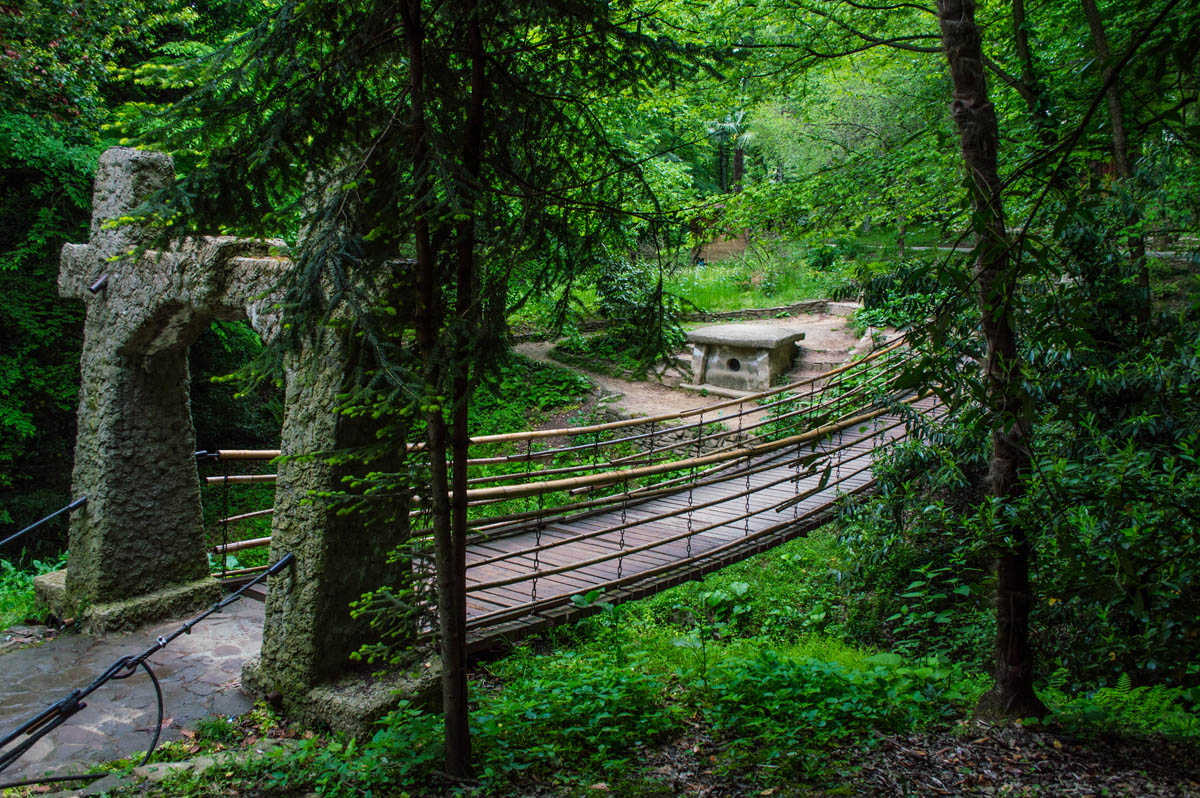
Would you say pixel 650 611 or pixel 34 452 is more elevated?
pixel 34 452

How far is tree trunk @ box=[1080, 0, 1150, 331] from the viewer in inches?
188

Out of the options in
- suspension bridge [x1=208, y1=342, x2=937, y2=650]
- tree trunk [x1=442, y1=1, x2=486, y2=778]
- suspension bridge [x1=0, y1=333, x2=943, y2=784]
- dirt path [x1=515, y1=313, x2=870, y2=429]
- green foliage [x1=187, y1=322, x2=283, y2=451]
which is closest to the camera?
tree trunk [x1=442, y1=1, x2=486, y2=778]

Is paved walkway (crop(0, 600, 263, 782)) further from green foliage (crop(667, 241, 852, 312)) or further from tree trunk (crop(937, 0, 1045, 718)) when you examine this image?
green foliage (crop(667, 241, 852, 312))

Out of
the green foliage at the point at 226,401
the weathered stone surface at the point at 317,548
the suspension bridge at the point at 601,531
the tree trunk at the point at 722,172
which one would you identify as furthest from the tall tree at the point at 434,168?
the tree trunk at the point at 722,172

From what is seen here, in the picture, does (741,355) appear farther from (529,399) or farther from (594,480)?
(594,480)

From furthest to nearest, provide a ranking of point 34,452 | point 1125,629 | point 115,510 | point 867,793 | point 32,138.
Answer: point 34,452 < point 32,138 < point 115,510 < point 1125,629 < point 867,793

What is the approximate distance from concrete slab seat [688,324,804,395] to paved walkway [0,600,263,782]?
31.3 ft

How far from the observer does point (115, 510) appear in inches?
223

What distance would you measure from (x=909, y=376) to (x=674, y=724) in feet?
8.72

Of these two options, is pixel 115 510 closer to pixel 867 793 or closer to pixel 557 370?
pixel 867 793

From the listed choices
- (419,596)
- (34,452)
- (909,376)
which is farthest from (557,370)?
(909,376)

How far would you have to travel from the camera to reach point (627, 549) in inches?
249

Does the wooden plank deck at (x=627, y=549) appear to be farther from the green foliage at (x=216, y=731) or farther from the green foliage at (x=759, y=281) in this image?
the green foliage at (x=759, y=281)

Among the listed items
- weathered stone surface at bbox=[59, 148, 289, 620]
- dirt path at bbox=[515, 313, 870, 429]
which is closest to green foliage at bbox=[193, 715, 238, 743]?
weathered stone surface at bbox=[59, 148, 289, 620]
